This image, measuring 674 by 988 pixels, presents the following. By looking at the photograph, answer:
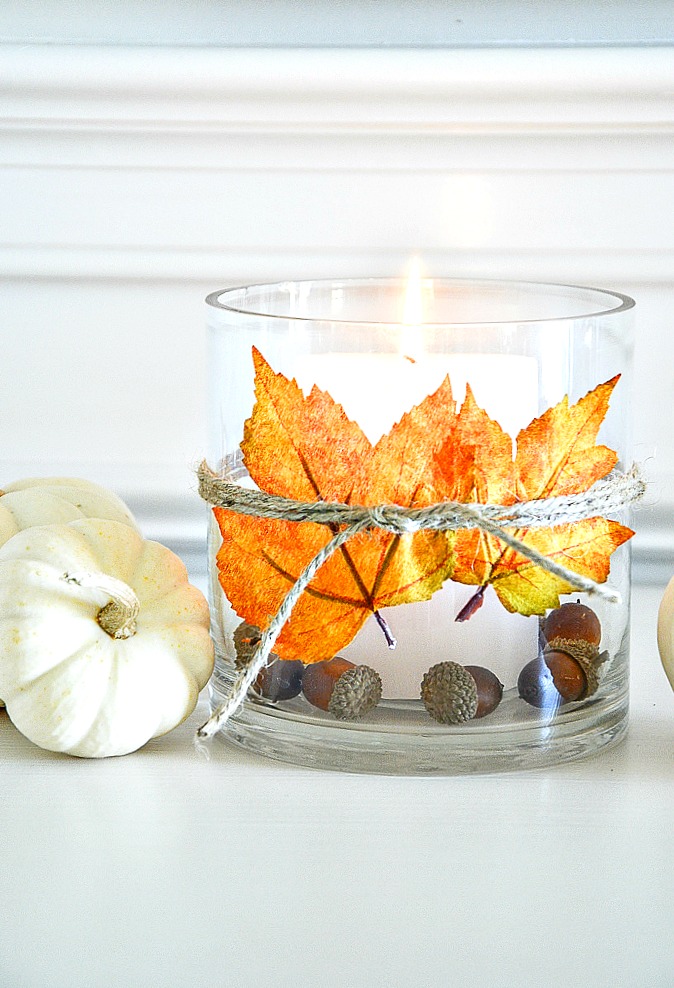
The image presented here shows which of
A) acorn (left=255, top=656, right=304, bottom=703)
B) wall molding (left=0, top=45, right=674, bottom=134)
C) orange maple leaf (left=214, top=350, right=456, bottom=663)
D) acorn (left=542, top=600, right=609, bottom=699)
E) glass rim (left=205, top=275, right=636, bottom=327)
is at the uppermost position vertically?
wall molding (left=0, top=45, right=674, bottom=134)

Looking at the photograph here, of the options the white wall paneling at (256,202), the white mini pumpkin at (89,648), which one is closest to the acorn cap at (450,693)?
the white mini pumpkin at (89,648)

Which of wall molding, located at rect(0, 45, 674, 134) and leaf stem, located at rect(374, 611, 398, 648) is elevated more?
wall molding, located at rect(0, 45, 674, 134)

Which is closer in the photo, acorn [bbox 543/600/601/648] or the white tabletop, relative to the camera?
the white tabletop

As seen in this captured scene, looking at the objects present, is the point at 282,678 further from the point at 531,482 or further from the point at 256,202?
the point at 256,202

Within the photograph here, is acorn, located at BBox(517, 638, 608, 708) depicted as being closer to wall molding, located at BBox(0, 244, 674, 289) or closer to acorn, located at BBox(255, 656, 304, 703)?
acorn, located at BBox(255, 656, 304, 703)

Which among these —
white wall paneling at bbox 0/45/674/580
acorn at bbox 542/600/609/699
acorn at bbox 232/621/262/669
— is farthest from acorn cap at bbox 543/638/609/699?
white wall paneling at bbox 0/45/674/580

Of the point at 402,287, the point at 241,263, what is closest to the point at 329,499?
the point at 402,287

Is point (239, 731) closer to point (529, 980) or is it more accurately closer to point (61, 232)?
point (529, 980)
